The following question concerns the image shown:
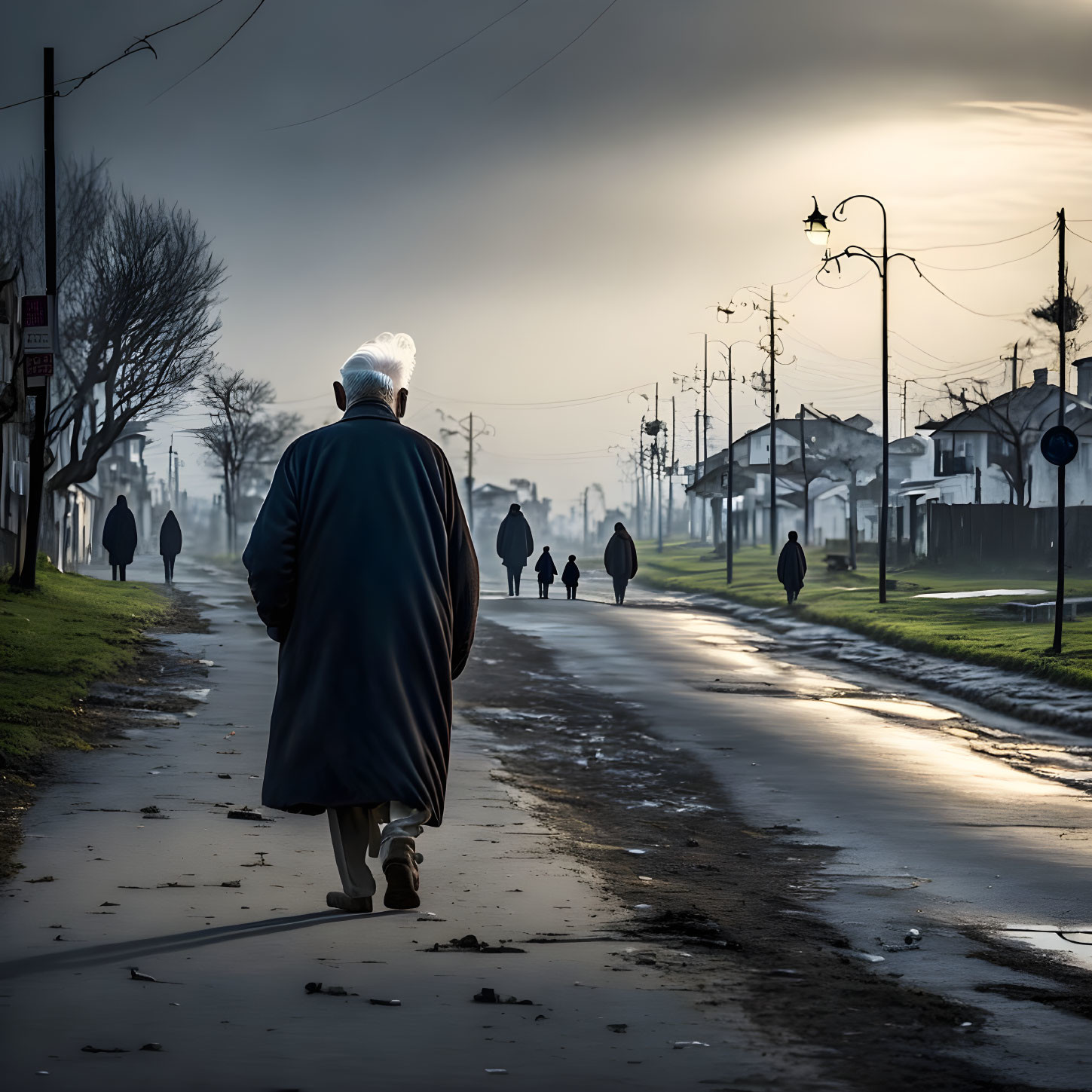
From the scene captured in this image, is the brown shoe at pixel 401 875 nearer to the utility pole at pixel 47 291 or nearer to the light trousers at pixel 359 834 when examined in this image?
the light trousers at pixel 359 834

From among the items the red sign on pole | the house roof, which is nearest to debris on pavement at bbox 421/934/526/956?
the red sign on pole

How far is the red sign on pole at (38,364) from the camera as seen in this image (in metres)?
23.2

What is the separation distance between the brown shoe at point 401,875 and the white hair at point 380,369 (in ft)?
5.47

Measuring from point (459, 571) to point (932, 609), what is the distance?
86.0 feet

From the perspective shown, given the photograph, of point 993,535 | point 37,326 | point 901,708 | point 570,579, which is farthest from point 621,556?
point 901,708

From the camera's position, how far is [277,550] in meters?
5.65

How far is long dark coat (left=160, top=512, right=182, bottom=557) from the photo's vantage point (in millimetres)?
40688

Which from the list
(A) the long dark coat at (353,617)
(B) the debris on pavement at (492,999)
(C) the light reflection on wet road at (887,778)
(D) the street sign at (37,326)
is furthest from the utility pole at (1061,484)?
(B) the debris on pavement at (492,999)

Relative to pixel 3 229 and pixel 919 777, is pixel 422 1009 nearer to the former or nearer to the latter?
pixel 919 777

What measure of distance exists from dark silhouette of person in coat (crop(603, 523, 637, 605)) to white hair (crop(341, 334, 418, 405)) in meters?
29.9

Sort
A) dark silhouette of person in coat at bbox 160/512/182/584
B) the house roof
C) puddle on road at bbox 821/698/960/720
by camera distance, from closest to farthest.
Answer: puddle on road at bbox 821/698/960/720, dark silhouette of person in coat at bbox 160/512/182/584, the house roof

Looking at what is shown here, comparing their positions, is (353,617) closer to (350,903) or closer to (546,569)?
(350,903)

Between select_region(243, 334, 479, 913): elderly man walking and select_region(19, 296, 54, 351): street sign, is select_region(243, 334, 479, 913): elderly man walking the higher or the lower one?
the lower one

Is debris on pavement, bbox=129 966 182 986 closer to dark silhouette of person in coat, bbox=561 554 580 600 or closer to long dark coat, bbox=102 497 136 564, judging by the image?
dark silhouette of person in coat, bbox=561 554 580 600
